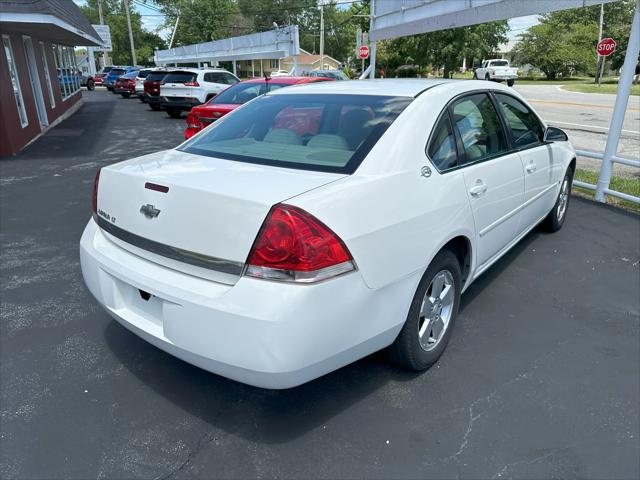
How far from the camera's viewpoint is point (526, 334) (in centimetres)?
334

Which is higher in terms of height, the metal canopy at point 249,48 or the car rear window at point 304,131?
the metal canopy at point 249,48

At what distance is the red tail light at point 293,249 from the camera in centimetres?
200

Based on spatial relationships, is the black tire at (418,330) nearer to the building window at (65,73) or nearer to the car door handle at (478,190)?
the car door handle at (478,190)

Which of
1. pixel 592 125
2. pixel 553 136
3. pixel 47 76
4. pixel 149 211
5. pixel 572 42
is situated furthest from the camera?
pixel 572 42

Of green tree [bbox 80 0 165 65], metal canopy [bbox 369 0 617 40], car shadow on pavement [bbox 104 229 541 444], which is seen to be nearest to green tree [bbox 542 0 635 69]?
metal canopy [bbox 369 0 617 40]

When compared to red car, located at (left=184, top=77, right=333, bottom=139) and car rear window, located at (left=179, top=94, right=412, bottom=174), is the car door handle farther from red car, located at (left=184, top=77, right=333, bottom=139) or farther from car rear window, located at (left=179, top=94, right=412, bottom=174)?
red car, located at (left=184, top=77, right=333, bottom=139)

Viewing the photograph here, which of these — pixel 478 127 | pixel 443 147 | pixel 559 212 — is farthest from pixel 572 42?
pixel 443 147

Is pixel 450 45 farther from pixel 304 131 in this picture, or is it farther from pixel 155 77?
pixel 304 131

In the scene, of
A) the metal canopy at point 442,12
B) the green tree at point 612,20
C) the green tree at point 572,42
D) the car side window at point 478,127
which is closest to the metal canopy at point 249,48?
the metal canopy at point 442,12

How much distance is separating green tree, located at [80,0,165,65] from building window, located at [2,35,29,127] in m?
82.5

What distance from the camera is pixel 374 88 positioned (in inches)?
126

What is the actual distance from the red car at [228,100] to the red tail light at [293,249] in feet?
20.4

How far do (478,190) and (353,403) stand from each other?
1473 mm

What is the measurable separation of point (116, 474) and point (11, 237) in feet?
13.0
